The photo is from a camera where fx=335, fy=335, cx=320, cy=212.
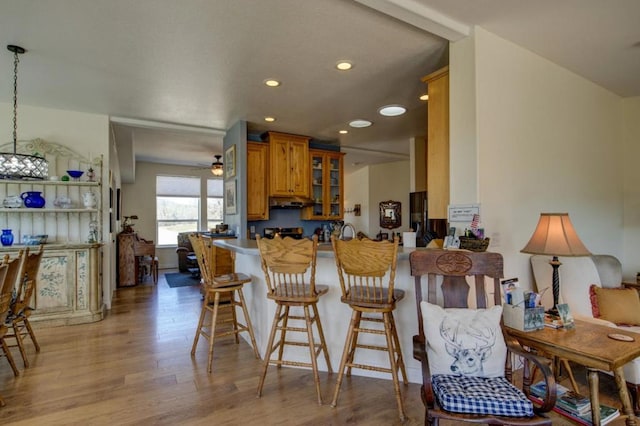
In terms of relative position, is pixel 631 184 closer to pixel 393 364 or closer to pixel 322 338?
pixel 393 364

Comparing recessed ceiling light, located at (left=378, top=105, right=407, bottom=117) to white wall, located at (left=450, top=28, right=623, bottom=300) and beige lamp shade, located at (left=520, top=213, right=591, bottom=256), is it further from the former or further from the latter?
beige lamp shade, located at (left=520, top=213, right=591, bottom=256)

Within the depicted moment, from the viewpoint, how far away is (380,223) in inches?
357

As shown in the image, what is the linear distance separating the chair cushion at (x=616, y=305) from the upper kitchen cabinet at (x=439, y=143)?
55.8 inches

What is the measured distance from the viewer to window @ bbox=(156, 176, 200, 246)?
8.63 metres

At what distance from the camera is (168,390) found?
7.95 ft

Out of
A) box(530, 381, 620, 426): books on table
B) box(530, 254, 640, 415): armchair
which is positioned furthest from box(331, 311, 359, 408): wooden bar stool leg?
box(530, 254, 640, 415): armchair

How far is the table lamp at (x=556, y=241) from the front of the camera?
2.06 m

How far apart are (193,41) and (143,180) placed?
22.0 ft

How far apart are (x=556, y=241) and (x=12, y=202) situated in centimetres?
548

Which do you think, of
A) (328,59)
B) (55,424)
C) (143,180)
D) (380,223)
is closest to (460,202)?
(328,59)

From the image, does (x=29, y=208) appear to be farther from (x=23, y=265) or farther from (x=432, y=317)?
(x=432, y=317)

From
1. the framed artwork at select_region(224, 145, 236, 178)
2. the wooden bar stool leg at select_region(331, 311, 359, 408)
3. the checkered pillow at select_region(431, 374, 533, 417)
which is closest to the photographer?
the checkered pillow at select_region(431, 374, 533, 417)

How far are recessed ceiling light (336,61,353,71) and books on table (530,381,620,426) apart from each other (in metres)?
2.81

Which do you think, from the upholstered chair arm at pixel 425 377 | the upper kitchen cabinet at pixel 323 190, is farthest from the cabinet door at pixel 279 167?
the upholstered chair arm at pixel 425 377
